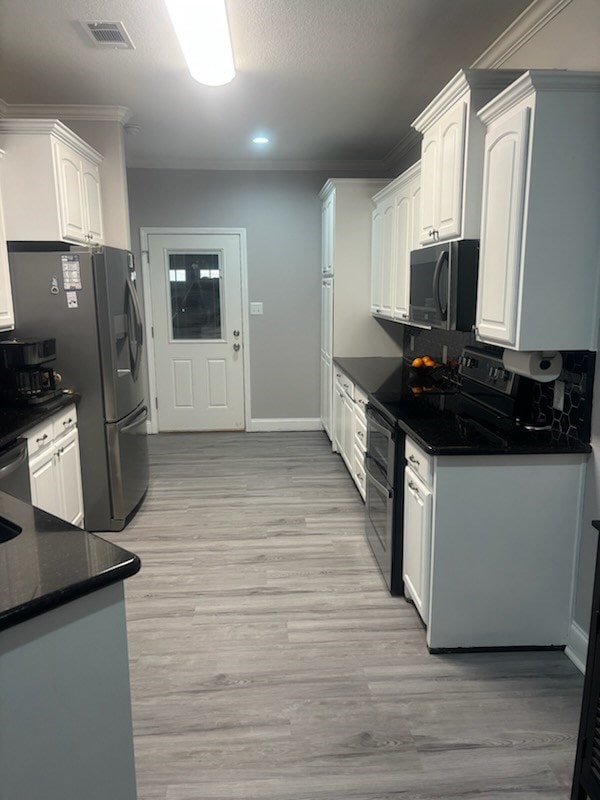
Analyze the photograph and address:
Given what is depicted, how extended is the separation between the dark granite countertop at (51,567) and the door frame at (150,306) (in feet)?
14.9

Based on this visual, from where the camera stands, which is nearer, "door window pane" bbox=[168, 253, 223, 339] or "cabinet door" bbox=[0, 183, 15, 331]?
"cabinet door" bbox=[0, 183, 15, 331]

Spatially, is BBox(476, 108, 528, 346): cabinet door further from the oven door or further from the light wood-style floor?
the light wood-style floor

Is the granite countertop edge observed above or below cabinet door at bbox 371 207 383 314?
below

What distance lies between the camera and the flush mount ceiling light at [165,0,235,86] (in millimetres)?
2291

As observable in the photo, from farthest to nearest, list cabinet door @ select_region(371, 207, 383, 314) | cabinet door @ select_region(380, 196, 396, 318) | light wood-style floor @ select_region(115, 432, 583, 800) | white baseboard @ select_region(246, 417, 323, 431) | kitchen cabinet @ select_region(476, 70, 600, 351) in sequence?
white baseboard @ select_region(246, 417, 323, 431), cabinet door @ select_region(371, 207, 383, 314), cabinet door @ select_region(380, 196, 396, 318), kitchen cabinet @ select_region(476, 70, 600, 351), light wood-style floor @ select_region(115, 432, 583, 800)

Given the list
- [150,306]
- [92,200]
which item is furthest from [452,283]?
[150,306]

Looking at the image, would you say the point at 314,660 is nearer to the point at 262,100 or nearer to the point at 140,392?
the point at 140,392

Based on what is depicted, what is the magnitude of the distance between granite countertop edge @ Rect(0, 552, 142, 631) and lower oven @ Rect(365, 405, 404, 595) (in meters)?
1.65

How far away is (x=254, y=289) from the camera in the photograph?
19.2ft

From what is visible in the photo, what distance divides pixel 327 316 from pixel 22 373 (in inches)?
115

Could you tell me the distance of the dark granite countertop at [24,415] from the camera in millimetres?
2533

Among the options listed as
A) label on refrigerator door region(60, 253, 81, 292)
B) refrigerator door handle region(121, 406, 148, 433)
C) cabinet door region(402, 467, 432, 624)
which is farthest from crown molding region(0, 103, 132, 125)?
cabinet door region(402, 467, 432, 624)

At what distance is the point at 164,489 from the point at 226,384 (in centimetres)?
188

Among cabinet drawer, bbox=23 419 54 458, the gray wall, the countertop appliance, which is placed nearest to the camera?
the countertop appliance
